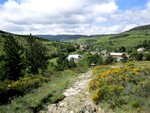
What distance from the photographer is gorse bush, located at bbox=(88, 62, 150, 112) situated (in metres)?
14.2

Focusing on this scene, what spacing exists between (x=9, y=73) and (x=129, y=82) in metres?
23.9

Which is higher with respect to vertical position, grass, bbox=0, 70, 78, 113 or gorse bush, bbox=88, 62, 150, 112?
gorse bush, bbox=88, 62, 150, 112

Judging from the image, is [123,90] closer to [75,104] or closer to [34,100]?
[75,104]

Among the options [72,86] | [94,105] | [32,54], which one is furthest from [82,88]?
[32,54]

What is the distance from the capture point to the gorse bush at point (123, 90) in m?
14.2

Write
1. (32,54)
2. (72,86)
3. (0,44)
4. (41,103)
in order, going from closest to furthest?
(41,103)
(72,86)
(32,54)
(0,44)

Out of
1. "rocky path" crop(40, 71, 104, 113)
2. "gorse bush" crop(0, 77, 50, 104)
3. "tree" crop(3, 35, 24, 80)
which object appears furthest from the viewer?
"tree" crop(3, 35, 24, 80)

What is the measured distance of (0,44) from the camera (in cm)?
13825

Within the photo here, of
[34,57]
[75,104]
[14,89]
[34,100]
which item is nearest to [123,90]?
[75,104]

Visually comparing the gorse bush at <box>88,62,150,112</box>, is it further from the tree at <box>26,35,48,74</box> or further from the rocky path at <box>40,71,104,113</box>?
the tree at <box>26,35,48,74</box>

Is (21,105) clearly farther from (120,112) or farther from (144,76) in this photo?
(144,76)

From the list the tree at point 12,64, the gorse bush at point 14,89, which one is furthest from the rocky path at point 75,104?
the tree at point 12,64

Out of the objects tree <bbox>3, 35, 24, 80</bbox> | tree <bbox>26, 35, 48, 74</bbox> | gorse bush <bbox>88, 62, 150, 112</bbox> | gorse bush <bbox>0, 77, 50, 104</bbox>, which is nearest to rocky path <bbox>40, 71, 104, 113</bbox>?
gorse bush <bbox>88, 62, 150, 112</bbox>

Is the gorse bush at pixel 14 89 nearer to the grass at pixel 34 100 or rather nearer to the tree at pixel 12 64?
the grass at pixel 34 100
